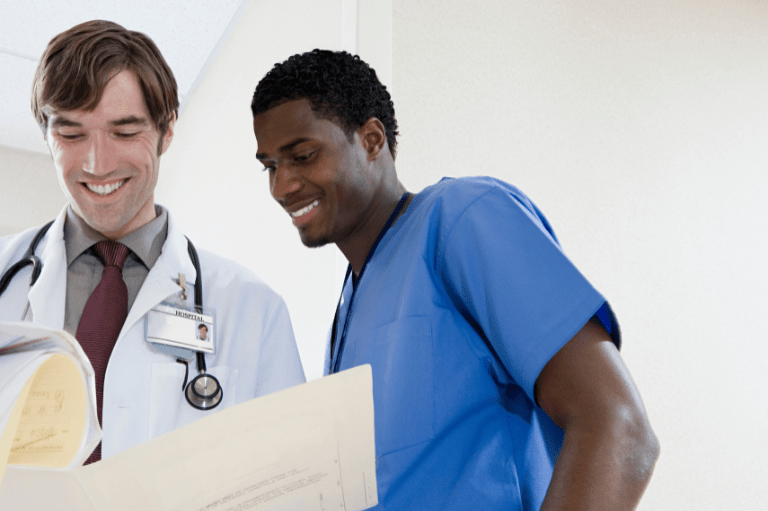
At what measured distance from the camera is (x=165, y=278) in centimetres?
123

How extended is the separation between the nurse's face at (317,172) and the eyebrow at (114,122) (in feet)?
0.76

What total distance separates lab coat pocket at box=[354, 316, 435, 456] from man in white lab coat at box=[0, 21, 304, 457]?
0.27 m

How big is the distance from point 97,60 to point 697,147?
1841 millimetres

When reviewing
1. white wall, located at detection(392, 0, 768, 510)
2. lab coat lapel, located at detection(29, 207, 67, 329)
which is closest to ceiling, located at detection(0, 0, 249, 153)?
white wall, located at detection(392, 0, 768, 510)

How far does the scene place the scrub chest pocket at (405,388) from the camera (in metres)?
0.95

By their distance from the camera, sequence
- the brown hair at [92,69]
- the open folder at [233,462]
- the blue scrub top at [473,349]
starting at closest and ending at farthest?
the open folder at [233,462], the blue scrub top at [473,349], the brown hair at [92,69]

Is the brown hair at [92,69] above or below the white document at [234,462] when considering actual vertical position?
above

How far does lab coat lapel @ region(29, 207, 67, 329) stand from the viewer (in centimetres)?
114

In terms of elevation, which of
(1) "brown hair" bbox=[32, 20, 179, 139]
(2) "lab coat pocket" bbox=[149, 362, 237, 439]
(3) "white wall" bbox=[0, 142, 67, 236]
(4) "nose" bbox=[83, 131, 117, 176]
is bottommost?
(2) "lab coat pocket" bbox=[149, 362, 237, 439]

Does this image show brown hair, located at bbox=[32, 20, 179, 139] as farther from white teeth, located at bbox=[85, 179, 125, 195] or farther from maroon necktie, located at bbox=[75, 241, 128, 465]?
maroon necktie, located at bbox=[75, 241, 128, 465]

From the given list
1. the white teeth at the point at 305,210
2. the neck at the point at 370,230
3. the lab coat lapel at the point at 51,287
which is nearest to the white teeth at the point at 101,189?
the lab coat lapel at the point at 51,287

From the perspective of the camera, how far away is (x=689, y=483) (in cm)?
190

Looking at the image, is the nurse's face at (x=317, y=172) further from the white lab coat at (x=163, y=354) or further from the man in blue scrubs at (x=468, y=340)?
the white lab coat at (x=163, y=354)

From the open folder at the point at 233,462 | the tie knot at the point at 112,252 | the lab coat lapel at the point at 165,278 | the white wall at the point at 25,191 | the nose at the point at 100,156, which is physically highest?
the white wall at the point at 25,191
